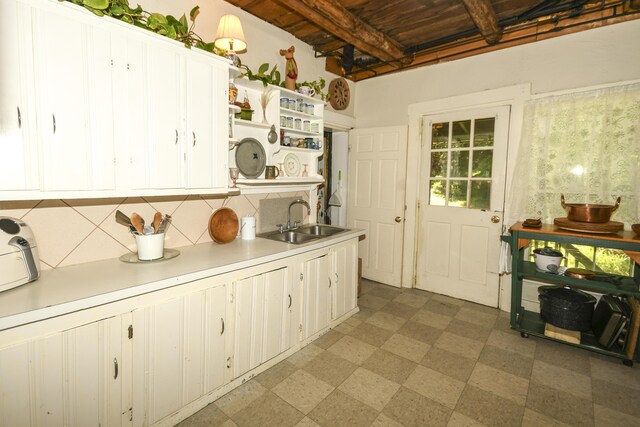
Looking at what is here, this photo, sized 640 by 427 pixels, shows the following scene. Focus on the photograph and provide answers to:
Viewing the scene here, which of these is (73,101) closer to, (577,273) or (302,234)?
(302,234)

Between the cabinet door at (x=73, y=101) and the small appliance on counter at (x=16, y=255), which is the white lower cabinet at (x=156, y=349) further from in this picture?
the cabinet door at (x=73, y=101)

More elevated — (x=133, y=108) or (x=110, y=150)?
(x=133, y=108)

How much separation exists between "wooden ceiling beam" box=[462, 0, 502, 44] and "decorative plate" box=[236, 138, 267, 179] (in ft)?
6.38

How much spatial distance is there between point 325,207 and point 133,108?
323cm

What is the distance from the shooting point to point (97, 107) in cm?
154

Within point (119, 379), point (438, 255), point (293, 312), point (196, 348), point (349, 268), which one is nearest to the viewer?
point (119, 379)

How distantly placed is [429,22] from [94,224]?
10.5ft

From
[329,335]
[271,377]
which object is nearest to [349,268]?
[329,335]

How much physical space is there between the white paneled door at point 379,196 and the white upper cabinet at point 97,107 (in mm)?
2357

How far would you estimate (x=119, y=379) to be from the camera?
1.45m

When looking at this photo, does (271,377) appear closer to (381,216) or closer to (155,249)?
(155,249)

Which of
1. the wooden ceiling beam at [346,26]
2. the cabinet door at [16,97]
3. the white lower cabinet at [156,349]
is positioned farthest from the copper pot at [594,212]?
the cabinet door at [16,97]

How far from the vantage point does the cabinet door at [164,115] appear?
1738mm

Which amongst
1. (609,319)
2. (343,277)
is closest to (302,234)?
(343,277)
